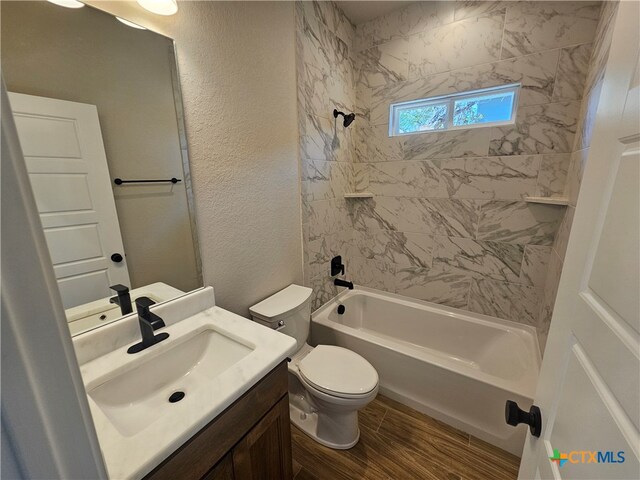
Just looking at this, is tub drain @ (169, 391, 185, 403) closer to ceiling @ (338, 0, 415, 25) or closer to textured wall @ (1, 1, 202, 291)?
textured wall @ (1, 1, 202, 291)

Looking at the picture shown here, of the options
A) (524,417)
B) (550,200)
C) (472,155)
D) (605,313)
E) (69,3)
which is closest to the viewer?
(605,313)

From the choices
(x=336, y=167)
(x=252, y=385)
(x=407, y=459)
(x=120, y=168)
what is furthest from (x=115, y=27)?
(x=407, y=459)

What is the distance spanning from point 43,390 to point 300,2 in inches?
84.2

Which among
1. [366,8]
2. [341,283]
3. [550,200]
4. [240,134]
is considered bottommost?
[341,283]

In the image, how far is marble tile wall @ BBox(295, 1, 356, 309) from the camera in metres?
1.77

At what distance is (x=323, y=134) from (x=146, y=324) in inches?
64.9

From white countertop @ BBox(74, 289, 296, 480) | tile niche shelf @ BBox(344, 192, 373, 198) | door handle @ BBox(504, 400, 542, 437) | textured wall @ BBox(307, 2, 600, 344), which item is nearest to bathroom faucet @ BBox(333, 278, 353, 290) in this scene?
textured wall @ BBox(307, 2, 600, 344)

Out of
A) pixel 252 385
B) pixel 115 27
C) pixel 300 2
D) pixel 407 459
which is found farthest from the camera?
pixel 300 2

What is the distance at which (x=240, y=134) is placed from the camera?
1364 mm

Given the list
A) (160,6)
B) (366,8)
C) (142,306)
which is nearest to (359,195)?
(366,8)

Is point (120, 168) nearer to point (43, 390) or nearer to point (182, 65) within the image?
point (182, 65)

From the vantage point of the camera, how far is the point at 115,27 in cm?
94

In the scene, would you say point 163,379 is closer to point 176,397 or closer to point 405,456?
point 176,397

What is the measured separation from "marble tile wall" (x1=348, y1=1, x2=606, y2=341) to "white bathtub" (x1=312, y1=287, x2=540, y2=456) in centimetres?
16
